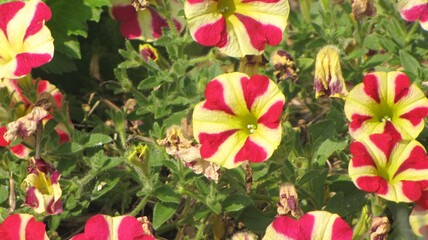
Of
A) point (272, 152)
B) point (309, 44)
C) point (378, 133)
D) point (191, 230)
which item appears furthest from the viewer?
point (309, 44)

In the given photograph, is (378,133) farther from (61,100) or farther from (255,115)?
(61,100)

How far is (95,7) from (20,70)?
0.64 m

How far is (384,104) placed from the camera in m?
2.54

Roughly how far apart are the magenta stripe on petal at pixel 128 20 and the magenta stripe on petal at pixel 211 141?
74 centimetres

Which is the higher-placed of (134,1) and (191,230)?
(134,1)

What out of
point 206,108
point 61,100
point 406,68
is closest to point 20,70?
point 61,100

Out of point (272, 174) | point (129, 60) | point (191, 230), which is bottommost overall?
point (191, 230)

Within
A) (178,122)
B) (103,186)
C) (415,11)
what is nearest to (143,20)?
(178,122)

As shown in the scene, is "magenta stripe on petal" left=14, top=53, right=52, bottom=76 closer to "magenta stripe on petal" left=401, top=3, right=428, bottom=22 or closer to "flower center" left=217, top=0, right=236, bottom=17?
"flower center" left=217, top=0, right=236, bottom=17

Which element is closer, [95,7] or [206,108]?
[206,108]

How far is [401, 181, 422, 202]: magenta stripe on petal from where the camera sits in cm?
232

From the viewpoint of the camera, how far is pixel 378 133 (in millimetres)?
2461

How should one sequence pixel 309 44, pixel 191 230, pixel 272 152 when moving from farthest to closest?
pixel 309 44 → pixel 191 230 → pixel 272 152

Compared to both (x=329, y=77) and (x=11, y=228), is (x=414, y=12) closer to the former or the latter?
(x=329, y=77)
